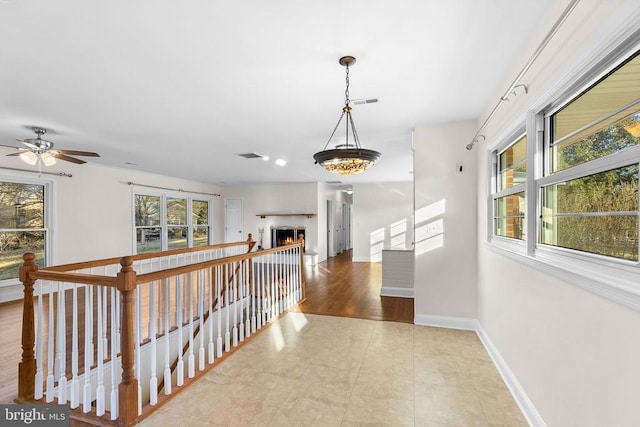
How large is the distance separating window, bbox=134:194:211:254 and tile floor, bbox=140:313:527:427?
17.2ft

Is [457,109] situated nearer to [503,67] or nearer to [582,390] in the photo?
[503,67]

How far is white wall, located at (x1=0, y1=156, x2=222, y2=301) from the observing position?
203 inches

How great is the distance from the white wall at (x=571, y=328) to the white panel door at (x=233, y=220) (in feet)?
25.9

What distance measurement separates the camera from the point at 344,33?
182 cm

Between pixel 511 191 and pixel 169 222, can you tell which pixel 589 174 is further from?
pixel 169 222

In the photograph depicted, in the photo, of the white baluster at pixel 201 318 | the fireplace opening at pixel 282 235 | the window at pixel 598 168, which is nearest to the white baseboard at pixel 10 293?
the white baluster at pixel 201 318

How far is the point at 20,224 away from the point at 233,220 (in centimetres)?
500

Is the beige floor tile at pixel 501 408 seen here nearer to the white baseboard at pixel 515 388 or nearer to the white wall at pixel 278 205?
the white baseboard at pixel 515 388

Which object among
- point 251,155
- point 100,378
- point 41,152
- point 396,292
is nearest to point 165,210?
point 251,155

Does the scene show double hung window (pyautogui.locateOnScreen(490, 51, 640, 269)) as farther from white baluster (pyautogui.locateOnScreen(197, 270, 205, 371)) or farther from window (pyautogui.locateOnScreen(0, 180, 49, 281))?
window (pyautogui.locateOnScreen(0, 180, 49, 281))

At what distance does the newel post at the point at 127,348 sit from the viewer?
1.88 m

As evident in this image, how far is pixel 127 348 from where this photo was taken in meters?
1.93

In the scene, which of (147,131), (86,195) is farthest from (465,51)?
(86,195)

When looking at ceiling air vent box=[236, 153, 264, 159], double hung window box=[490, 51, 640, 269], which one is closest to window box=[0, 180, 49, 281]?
ceiling air vent box=[236, 153, 264, 159]
